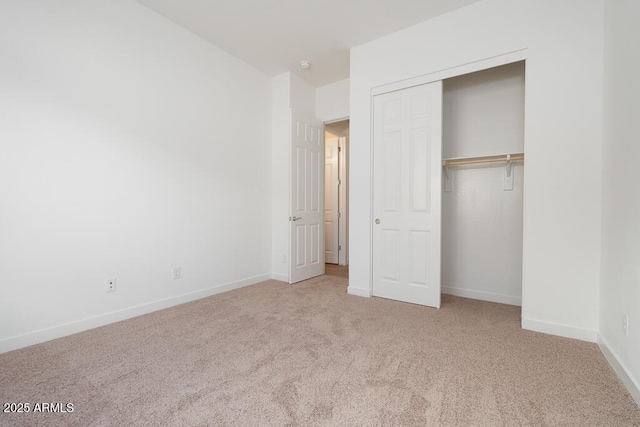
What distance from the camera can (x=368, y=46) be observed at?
3402 millimetres

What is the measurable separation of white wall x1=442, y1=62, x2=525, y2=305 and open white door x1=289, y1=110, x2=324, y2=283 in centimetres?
182

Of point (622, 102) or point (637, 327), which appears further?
point (622, 102)

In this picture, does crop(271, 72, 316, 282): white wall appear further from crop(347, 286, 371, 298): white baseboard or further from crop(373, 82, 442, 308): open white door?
crop(373, 82, 442, 308): open white door

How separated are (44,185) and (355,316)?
2.81 m

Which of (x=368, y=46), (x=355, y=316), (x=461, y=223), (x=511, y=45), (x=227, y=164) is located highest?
(x=368, y=46)

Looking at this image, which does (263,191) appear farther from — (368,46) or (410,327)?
(410,327)

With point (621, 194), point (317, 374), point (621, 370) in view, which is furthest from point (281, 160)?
point (621, 370)

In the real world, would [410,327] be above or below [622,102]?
below

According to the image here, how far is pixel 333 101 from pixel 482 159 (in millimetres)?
2349

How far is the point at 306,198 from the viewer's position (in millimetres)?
4277

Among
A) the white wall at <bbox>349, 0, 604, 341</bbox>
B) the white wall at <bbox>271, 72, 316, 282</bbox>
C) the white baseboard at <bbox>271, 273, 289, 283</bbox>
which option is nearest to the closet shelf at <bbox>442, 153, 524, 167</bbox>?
the white wall at <bbox>349, 0, 604, 341</bbox>

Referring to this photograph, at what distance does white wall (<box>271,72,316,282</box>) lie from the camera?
4.19 meters

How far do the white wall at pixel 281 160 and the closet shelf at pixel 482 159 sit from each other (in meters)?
2.12

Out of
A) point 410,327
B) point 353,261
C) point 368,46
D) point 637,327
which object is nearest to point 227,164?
point 353,261
